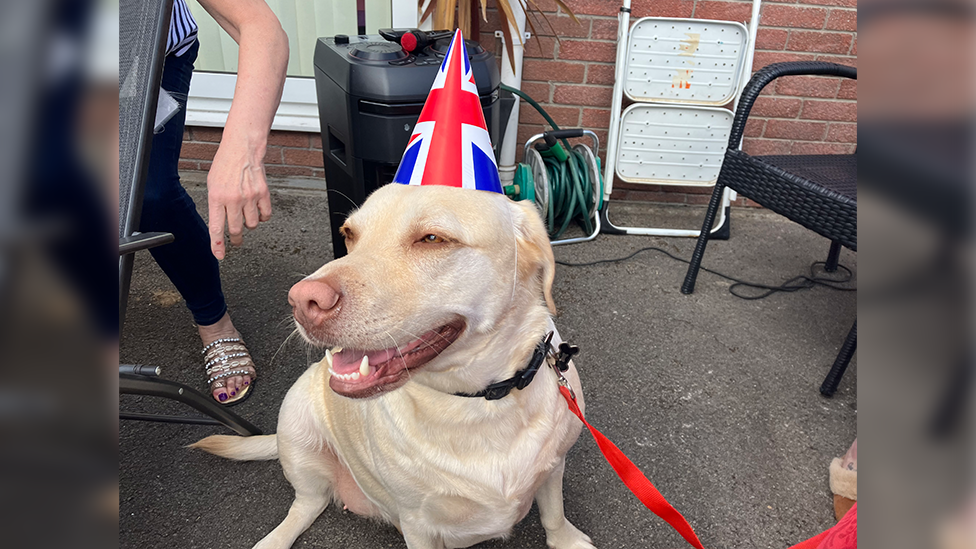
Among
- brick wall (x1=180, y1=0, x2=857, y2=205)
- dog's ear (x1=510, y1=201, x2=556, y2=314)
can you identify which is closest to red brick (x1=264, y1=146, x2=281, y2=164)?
brick wall (x1=180, y1=0, x2=857, y2=205)

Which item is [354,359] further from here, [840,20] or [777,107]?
[840,20]

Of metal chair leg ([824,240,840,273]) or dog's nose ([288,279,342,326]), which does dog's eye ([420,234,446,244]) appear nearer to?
dog's nose ([288,279,342,326])

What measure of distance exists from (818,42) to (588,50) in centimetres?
131

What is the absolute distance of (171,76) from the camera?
6.25 ft

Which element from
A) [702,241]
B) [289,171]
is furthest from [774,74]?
[289,171]

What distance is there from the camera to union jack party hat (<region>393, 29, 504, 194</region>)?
55.1 inches

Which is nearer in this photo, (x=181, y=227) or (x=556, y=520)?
(x=556, y=520)

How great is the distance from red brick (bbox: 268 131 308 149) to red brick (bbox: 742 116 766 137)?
275cm

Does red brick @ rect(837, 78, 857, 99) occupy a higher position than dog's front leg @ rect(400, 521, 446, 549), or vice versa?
red brick @ rect(837, 78, 857, 99)

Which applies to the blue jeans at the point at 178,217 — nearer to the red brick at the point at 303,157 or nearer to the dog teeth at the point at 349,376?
the dog teeth at the point at 349,376

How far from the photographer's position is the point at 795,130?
141 inches

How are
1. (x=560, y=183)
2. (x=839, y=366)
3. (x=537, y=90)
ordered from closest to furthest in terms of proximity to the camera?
(x=839, y=366) < (x=560, y=183) < (x=537, y=90)

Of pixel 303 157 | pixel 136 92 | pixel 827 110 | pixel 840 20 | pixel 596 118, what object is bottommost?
pixel 303 157
